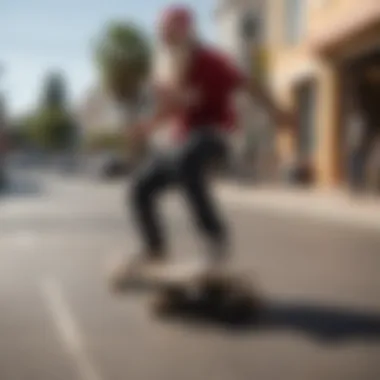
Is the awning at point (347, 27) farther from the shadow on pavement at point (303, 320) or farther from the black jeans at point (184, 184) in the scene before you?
the shadow on pavement at point (303, 320)

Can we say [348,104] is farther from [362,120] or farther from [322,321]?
[322,321]

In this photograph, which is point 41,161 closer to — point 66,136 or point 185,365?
point 66,136

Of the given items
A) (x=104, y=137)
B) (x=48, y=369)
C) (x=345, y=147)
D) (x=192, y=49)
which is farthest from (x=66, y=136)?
(x=345, y=147)

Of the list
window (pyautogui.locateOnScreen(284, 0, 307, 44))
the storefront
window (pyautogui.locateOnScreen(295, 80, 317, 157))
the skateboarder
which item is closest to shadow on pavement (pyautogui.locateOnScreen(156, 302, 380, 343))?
the skateboarder

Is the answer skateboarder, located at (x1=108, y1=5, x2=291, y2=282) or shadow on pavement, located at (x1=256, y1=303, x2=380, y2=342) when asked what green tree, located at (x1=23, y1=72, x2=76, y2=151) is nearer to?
skateboarder, located at (x1=108, y1=5, x2=291, y2=282)

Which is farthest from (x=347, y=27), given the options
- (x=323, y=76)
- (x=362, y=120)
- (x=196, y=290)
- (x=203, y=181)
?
(x=196, y=290)

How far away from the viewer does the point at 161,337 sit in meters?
1.19

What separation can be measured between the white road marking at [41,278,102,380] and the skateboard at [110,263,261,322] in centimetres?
10

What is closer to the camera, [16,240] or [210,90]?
[210,90]

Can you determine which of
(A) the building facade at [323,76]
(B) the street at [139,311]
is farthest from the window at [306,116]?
(B) the street at [139,311]

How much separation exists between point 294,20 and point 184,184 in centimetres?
26

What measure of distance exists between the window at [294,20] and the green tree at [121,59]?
7.3 inches

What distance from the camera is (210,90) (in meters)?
1.02

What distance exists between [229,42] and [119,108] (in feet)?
0.46
